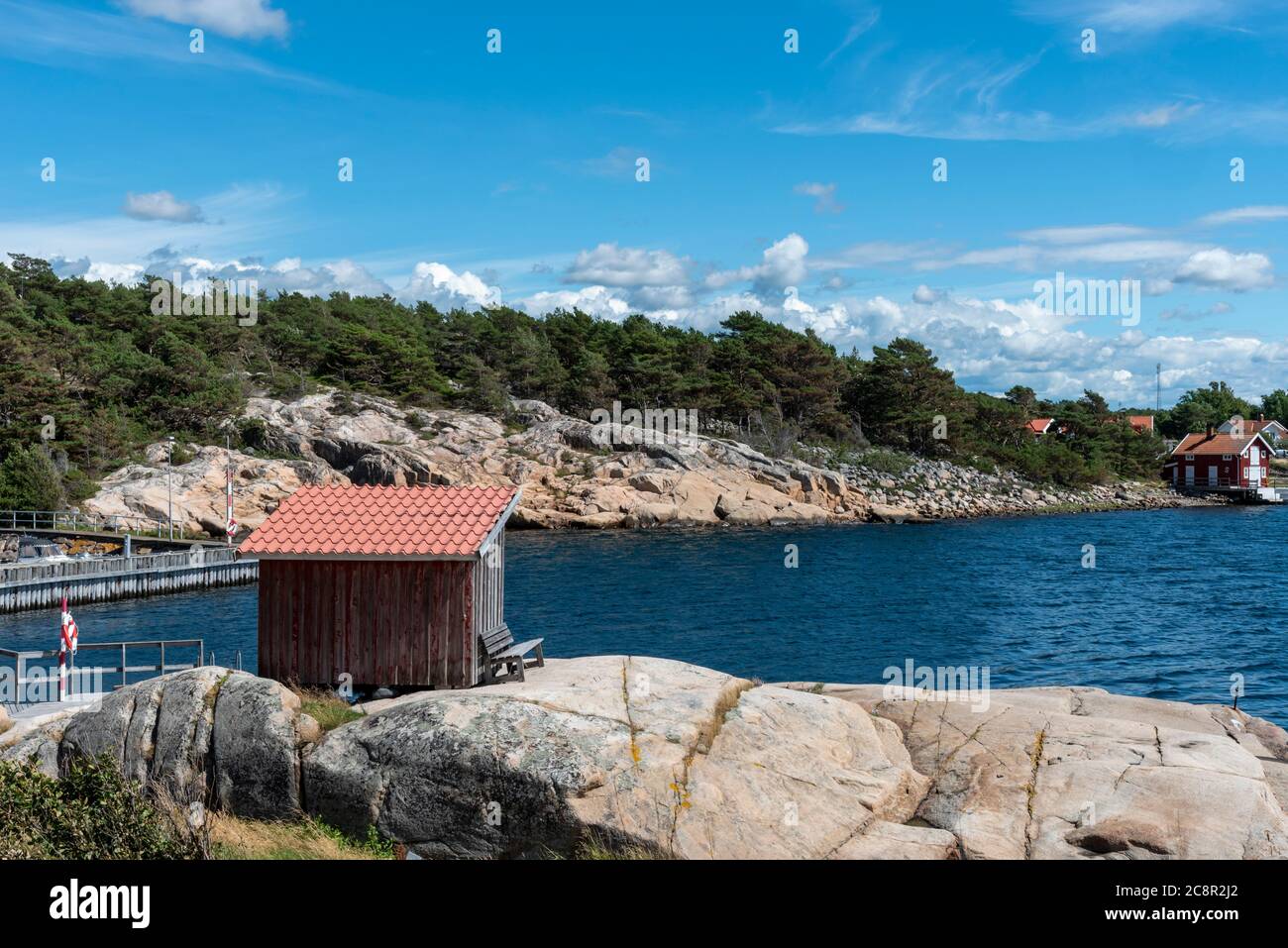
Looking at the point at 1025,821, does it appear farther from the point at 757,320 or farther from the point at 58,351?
the point at 757,320

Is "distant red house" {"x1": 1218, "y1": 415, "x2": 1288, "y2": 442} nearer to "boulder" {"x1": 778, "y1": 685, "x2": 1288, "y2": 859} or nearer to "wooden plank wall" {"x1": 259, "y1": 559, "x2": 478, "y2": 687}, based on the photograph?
"boulder" {"x1": 778, "y1": 685, "x2": 1288, "y2": 859}

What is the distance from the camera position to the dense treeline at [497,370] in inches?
2815

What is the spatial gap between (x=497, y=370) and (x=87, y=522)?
4101 centimetres

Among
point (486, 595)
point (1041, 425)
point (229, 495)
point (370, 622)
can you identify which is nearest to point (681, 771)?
point (486, 595)

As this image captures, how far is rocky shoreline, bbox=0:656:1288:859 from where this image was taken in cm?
1230

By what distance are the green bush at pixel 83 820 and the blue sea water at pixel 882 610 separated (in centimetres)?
2210

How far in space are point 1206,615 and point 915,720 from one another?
1274 inches

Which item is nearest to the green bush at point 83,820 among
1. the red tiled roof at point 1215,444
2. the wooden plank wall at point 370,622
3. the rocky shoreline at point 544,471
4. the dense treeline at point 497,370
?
the wooden plank wall at point 370,622

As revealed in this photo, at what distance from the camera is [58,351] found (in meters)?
67.8

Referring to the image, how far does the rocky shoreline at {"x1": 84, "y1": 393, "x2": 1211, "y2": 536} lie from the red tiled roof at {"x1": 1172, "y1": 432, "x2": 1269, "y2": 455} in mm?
41812

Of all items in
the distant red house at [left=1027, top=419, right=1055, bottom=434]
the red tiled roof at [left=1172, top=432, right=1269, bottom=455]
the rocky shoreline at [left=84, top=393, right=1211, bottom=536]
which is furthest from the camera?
the distant red house at [left=1027, top=419, right=1055, bottom=434]

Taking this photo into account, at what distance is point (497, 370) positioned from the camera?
89938 millimetres

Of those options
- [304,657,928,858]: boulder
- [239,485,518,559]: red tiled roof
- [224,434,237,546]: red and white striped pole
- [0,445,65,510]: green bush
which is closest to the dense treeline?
[224,434,237,546]: red and white striped pole
